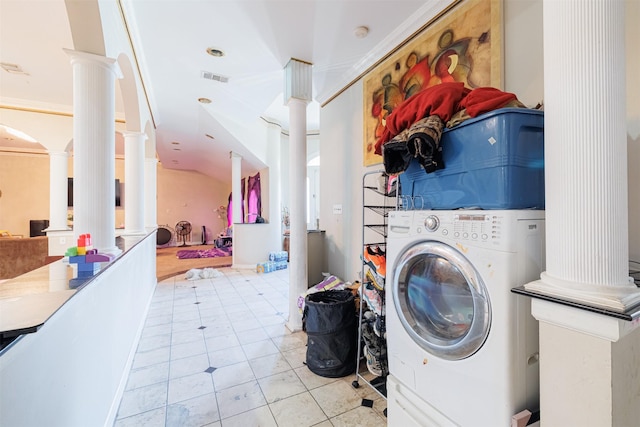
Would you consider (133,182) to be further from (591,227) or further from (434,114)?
(591,227)

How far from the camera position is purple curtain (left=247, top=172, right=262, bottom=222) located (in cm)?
714

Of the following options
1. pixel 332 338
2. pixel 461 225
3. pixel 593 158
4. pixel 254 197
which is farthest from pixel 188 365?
pixel 254 197

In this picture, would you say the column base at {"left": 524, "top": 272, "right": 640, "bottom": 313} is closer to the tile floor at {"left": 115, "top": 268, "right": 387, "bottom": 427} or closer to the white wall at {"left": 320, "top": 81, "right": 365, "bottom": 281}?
the tile floor at {"left": 115, "top": 268, "right": 387, "bottom": 427}

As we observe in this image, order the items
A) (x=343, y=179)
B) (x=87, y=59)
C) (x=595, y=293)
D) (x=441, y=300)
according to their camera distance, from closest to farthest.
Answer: (x=595, y=293) < (x=441, y=300) < (x=87, y=59) < (x=343, y=179)

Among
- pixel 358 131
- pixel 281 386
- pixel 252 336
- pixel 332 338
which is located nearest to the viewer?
pixel 281 386

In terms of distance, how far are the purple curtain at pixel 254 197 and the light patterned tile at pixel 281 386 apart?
518 centimetres

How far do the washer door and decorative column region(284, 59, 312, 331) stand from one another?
1.56 metres

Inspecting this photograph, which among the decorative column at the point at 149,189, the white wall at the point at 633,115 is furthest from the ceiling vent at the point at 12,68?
the white wall at the point at 633,115


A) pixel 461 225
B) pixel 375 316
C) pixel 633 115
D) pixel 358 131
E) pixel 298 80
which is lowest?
pixel 375 316

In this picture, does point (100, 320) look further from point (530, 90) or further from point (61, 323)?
point (530, 90)

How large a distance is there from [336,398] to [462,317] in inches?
44.7

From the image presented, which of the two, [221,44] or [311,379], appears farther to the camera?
[221,44]

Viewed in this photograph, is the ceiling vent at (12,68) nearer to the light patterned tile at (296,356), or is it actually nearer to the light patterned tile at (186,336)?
the light patterned tile at (186,336)

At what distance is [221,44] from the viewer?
8.61 ft
